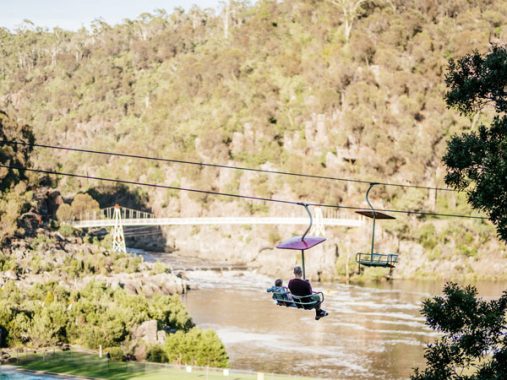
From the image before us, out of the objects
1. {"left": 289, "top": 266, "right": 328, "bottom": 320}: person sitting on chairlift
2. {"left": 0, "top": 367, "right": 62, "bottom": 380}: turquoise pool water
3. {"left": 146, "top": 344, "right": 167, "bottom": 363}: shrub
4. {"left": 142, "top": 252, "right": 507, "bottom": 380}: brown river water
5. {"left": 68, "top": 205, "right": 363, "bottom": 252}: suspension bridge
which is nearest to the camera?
{"left": 289, "top": 266, "right": 328, "bottom": 320}: person sitting on chairlift

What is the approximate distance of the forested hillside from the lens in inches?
3342

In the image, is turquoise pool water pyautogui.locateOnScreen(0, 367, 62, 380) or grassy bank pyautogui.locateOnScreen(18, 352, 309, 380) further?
grassy bank pyautogui.locateOnScreen(18, 352, 309, 380)

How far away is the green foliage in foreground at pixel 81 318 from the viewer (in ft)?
118

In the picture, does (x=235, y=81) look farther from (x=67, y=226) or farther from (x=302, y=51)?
(x=67, y=226)

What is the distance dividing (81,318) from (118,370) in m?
8.22

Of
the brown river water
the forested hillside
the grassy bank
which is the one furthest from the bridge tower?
the grassy bank

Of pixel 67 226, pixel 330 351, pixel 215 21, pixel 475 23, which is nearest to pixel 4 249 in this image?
pixel 67 226

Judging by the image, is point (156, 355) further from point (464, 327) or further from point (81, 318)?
point (464, 327)

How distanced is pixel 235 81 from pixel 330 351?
69266 millimetres

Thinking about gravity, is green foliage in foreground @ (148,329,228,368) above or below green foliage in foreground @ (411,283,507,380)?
→ below

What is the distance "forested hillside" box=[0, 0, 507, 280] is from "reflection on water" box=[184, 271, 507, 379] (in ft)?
56.2

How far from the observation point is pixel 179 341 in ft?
114

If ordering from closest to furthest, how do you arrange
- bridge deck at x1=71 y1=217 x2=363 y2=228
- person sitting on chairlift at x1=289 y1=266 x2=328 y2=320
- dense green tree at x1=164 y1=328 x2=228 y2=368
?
person sitting on chairlift at x1=289 y1=266 x2=328 y2=320 → dense green tree at x1=164 y1=328 x2=228 y2=368 → bridge deck at x1=71 y1=217 x2=363 y2=228

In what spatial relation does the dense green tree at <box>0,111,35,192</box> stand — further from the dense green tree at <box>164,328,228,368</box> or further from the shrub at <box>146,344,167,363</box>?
the dense green tree at <box>164,328,228,368</box>
